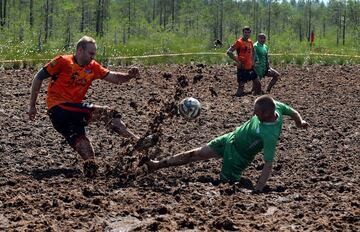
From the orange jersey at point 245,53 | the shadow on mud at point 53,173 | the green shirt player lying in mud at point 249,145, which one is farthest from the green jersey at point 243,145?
the orange jersey at point 245,53

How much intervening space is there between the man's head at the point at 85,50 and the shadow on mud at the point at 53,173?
1.29 metres

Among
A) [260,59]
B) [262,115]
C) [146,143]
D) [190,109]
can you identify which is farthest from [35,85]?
[260,59]

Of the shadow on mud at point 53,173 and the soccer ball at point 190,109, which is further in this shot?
the soccer ball at point 190,109

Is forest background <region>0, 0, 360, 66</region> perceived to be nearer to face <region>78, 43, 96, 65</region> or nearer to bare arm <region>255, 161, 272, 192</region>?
face <region>78, 43, 96, 65</region>

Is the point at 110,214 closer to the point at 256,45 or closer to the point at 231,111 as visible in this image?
the point at 231,111

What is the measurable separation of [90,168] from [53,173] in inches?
19.4

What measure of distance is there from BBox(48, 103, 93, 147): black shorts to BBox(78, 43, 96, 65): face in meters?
0.54

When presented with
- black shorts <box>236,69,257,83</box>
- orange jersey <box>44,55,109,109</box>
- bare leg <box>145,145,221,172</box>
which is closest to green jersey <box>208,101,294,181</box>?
bare leg <box>145,145,221,172</box>

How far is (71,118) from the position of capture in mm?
7883

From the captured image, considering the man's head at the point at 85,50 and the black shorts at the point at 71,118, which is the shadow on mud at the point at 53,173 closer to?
the black shorts at the point at 71,118

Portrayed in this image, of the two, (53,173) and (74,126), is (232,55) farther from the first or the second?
(53,173)

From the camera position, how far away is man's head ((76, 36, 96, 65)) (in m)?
7.69

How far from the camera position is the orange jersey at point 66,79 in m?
7.74

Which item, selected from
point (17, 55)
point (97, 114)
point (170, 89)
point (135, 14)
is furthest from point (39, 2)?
point (97, 114)
